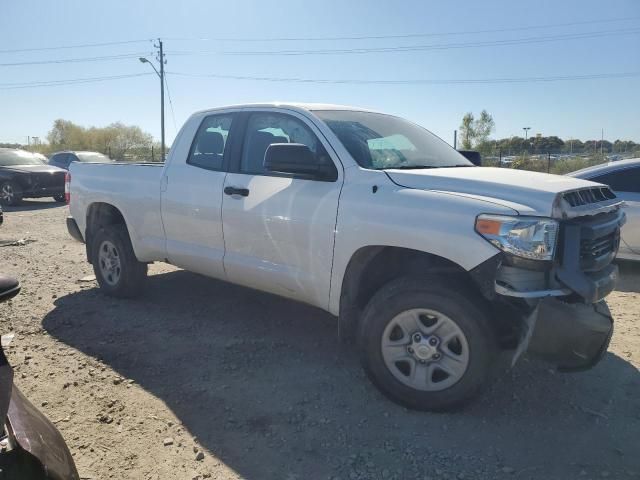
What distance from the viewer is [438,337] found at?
10.3 feet

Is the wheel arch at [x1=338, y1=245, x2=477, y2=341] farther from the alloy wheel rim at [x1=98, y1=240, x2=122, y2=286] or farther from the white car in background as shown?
the white car in background

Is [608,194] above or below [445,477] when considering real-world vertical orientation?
above

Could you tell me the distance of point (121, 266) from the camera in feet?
17.4

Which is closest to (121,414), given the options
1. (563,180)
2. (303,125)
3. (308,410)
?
(308,410)

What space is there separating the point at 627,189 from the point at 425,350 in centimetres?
490

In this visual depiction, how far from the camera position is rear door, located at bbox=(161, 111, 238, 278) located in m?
4.36

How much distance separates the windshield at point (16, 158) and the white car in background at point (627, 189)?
46.1 ft

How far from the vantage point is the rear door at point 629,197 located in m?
6.36

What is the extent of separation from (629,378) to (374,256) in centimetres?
210

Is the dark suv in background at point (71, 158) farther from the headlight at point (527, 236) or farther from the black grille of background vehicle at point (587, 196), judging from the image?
the headlight at point (527, 236)

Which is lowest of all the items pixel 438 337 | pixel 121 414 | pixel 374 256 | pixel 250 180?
pixel 121 414

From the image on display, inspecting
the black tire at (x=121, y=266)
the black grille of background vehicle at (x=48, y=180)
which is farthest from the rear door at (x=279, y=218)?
the black grille of background vehicle at (x=48, y=180)

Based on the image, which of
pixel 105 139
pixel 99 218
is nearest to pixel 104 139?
pixel 105 139

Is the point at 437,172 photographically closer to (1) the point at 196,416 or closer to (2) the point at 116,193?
(1) the point at 196,416
